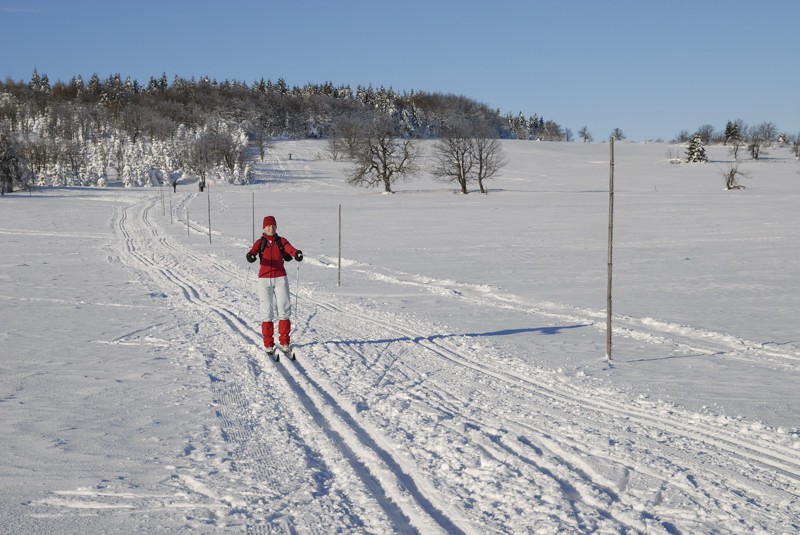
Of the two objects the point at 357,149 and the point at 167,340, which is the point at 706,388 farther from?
the point at 357,149

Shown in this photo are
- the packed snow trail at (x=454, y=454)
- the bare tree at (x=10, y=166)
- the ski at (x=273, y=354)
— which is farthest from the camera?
the bare tree at (x=10, y=166)

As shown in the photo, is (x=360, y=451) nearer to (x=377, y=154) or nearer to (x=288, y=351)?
(x=288, y=351)

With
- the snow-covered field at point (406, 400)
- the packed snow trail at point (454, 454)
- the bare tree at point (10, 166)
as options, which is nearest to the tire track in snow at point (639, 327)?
the snow-covered field at point (406, 400)

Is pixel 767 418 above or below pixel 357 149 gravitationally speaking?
below

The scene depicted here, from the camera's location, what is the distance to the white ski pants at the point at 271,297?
924cm

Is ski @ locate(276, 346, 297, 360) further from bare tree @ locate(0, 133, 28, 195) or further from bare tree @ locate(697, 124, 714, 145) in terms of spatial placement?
bare tree @ locate(697, 124, 714, 145)

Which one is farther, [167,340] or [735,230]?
[735,230]

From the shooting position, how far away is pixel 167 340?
9867mm

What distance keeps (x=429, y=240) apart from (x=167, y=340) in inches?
764

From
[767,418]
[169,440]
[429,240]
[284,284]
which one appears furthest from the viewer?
[429,240]

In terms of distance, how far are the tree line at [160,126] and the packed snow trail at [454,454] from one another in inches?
2396

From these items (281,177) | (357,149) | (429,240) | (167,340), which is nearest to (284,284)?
(167,340)

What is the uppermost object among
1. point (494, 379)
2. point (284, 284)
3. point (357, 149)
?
point (357, 149)

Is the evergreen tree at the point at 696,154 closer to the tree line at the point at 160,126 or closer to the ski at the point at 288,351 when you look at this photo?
the tree line at the point at 160,126
